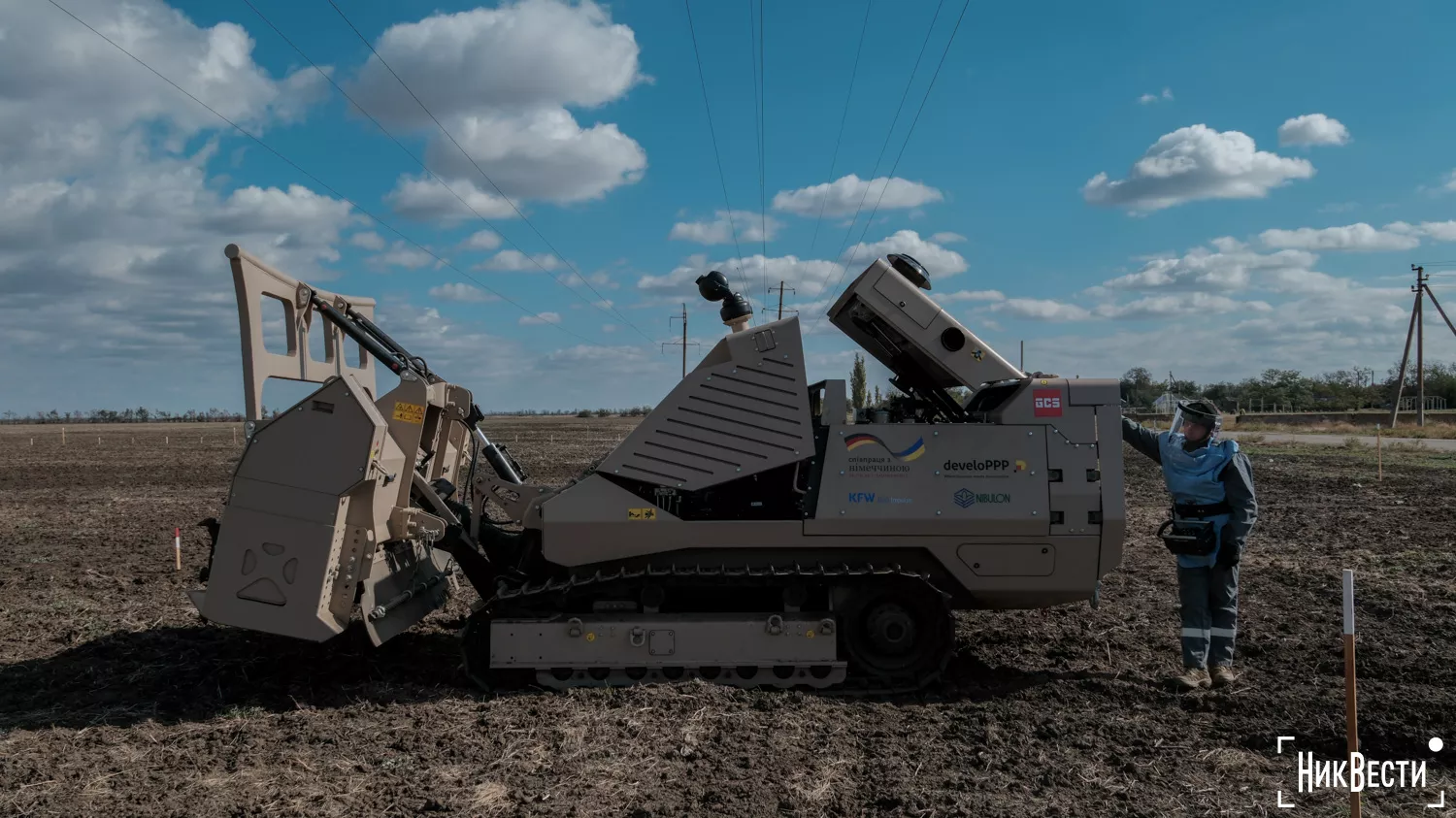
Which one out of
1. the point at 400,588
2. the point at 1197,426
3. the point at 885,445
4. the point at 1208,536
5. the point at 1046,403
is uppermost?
the point at 1046,403

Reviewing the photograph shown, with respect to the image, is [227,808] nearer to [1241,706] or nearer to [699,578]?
[699,578]

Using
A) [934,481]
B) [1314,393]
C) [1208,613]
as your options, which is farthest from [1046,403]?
[1314,393]

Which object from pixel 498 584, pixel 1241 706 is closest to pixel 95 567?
pixel 498 584

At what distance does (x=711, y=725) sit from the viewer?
241 inches

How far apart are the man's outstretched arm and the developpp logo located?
172 centimetres

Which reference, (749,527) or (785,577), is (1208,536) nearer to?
(785,577)

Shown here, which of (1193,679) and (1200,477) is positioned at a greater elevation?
(1200,477)

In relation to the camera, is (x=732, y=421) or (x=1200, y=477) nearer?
(x=732, y=421)

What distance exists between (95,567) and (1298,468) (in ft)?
85.2

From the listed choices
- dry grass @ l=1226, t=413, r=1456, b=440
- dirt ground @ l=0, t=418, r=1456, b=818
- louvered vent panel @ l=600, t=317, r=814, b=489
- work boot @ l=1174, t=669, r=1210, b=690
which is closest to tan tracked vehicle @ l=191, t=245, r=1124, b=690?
louvered vent panel @ l=600, t=317, r=814, b=489

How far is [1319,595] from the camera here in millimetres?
10273

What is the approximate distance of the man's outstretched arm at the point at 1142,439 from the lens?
7562 mm

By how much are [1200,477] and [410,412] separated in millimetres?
6166

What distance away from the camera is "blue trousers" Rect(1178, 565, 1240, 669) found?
7.27 m
